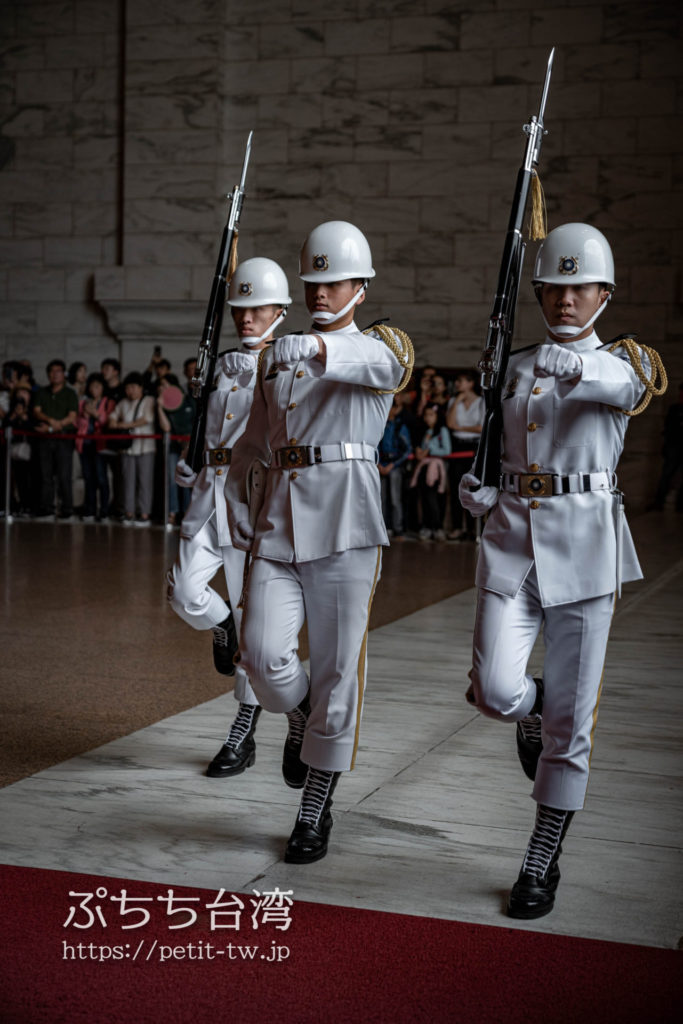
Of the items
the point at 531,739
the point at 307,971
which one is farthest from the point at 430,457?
the point at 307,971

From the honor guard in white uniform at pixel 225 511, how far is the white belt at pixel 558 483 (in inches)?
59.3

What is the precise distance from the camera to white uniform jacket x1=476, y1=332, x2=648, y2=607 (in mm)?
3576

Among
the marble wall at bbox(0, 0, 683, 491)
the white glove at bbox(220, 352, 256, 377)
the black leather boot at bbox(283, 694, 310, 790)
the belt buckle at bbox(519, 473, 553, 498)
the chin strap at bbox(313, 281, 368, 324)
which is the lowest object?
the black leather boot at bbox(283, 694, 310, 790)

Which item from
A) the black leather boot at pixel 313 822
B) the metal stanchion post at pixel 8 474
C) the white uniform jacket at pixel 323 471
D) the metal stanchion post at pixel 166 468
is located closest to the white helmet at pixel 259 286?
the white uniform jacket at pixel 323 471

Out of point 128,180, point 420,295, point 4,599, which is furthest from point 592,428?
point 128,180

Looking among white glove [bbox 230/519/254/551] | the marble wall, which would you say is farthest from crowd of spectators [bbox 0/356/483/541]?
white glove [bbox 230/519/254/551]

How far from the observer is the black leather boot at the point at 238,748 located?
4.75 meters

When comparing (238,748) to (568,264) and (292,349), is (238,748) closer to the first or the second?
(292,349)

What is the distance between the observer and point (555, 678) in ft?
11.7

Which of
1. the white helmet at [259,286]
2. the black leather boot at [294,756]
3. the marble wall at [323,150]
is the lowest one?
the black leather boot at [294,756]

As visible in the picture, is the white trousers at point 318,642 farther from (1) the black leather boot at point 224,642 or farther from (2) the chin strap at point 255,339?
(2) the chin strap at point 255,339

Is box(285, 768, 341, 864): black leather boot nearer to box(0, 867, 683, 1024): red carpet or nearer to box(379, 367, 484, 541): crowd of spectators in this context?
Result: box(0, 867, 683, 1024): red carpet

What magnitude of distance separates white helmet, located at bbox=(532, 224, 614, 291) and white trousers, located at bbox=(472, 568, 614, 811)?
0.82 metres

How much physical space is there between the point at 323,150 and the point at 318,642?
46.9 feet
